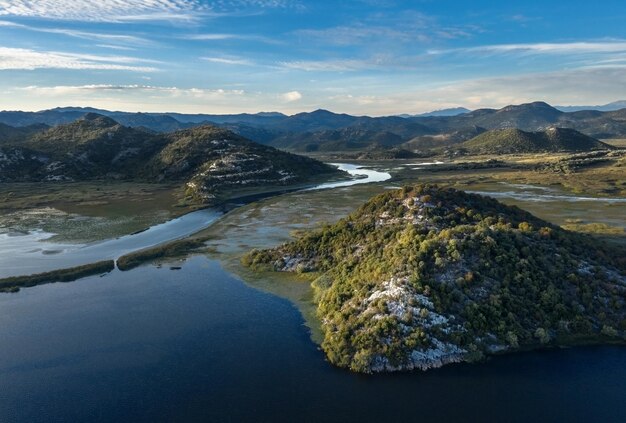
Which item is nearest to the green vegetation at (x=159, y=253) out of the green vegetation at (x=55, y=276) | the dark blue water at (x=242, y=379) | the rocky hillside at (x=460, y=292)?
the green vegetation at (x=55, y=276)

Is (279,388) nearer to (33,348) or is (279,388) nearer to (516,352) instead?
(516,352)

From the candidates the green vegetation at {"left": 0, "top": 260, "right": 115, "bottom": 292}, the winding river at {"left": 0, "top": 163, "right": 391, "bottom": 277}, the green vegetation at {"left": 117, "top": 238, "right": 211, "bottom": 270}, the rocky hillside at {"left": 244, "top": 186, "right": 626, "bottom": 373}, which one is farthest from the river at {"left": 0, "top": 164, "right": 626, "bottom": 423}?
the winding river at {"left": 0, "top": 163, "right": 391, "bottom": 277}

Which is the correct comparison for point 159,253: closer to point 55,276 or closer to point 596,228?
point 55,276

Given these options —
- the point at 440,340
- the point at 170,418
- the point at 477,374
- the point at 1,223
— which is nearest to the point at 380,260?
the point at 440,340

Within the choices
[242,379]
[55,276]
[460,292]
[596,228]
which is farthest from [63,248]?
[596,228]

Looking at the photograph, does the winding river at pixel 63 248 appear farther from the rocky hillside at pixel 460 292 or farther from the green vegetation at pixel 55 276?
the rocky hillside at pixel 460 292
